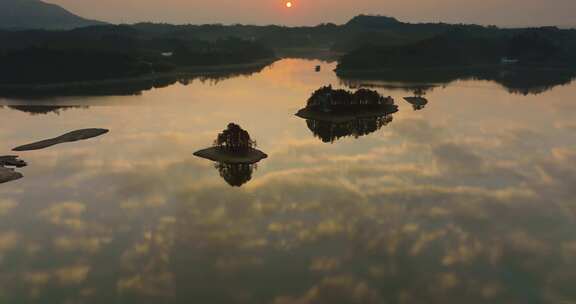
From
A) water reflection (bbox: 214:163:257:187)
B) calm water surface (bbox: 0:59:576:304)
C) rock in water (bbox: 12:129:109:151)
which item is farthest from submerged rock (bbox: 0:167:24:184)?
water reflection (bbox: 214:163:257:187)

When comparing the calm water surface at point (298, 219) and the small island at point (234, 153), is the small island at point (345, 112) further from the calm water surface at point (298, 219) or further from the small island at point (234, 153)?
the small island at point (234, 153)

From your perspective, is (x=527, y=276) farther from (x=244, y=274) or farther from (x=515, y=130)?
(x=515, y=130)

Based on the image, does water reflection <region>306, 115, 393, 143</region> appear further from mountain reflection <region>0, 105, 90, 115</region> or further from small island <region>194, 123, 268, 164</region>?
mountain reflection <region>0, 105, 90, 115</region>

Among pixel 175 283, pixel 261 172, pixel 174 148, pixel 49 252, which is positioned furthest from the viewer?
pixel 174 148

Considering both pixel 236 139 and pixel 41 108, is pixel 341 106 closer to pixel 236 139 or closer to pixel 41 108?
pixel 236 139

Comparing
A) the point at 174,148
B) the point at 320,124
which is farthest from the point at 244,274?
the point at 320,124

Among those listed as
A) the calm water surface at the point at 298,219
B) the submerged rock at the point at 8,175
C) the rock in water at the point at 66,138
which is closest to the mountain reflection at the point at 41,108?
the calm water surface at the point at 298,219
